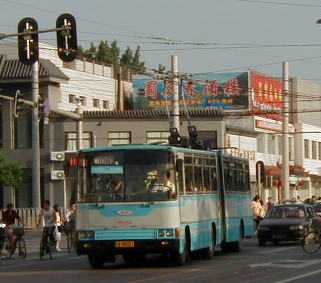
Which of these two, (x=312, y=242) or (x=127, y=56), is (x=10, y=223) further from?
(x=127, y=56)

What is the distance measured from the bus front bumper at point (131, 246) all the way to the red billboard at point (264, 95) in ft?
170

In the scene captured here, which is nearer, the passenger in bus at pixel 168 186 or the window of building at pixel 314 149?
the passenger in bus at pixel 168 186

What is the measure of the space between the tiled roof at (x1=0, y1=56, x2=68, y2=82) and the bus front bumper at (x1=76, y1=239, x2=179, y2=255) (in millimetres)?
41600

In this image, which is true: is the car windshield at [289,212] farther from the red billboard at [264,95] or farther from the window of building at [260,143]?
the window of building at [260,143]

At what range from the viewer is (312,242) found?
102 feet

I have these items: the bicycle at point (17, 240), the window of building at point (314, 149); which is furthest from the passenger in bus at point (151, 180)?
the window of building at point (314, 149)

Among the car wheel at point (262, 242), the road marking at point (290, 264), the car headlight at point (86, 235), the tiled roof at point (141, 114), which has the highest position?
the tiled roof at point (141, 114)

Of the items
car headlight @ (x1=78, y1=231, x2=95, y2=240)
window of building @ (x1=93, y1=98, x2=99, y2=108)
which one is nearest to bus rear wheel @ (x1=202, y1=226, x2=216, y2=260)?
car headlight @ (x1=78, y1=231, x2=95, y2=240)

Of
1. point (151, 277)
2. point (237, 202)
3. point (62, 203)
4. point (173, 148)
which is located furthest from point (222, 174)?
point (62, 203)

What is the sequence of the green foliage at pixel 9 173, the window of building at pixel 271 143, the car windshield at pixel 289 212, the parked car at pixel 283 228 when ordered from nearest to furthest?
the parked car at pixel 283 228
the car windshield at pixel 289 212
the green foliage at pixel 9 173
the window of building at pixel 271 143

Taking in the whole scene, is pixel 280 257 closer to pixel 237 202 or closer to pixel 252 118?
pixel 237 202

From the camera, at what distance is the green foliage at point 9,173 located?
202 feet

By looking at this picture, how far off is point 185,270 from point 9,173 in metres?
37.6

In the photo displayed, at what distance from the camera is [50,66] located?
224 feet
